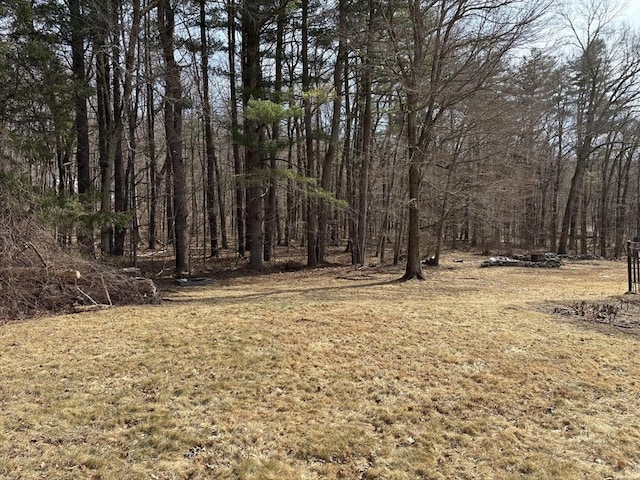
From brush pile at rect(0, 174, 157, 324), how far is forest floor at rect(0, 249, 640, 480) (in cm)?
68

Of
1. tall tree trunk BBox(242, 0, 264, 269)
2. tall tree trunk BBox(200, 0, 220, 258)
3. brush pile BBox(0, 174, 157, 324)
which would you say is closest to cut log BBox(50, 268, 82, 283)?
brush pile BBox(0, 174, 157, 324)

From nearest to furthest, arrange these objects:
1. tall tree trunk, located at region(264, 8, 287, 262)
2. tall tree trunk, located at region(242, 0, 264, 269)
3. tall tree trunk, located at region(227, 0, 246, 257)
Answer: tall tree trunk, located at region(242, 0, 264, 269)
tall tree trunk, located at region(227, 0, 246, 257)
tall tree trunk, located at region(264, 8, 287, 262)

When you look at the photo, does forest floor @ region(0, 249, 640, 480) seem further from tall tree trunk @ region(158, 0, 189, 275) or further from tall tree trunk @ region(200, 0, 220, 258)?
tall tree trunk @ region(200, 0, 220, 258)

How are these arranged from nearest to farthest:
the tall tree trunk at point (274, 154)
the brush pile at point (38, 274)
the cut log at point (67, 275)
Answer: the brush pile at point (38, 274), the cut log at point (67, 275), the tall tree trunk at point (274, 154)

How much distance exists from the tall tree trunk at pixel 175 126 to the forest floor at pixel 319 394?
6556mm

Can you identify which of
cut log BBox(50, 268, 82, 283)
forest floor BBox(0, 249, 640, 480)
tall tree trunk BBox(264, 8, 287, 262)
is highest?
tall tree trunk BBox(264, 8, 287, 262)

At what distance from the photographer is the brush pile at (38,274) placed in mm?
6848

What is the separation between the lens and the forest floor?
294 centimetres

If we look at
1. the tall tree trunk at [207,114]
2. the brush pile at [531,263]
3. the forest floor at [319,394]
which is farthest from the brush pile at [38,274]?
the brush pile at [531,263]

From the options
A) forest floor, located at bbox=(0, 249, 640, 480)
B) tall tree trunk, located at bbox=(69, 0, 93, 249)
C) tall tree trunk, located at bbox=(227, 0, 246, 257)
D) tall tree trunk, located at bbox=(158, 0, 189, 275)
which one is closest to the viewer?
forest floor, located at bbox=(0, 249, 640, 480)

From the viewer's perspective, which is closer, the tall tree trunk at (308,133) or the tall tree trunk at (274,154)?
the tall tree trunk at (274,154)

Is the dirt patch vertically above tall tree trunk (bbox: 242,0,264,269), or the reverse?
tall tree trunk (bbox: 242,0,264,269)

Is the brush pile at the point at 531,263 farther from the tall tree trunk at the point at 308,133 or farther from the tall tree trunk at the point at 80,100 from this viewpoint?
the tall tree trunk at the point at 80,100

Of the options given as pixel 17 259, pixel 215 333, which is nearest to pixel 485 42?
pixel 215 333
